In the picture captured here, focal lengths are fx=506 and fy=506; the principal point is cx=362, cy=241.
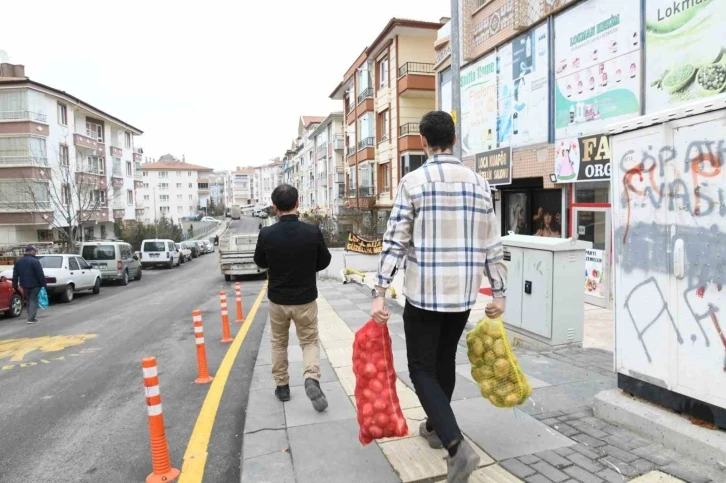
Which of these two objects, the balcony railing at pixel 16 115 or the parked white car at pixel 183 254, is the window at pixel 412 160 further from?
the balcony railing at pixel 16 115

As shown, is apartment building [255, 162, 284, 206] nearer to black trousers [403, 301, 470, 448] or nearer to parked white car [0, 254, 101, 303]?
parked white car [0, 254, 101, 303]

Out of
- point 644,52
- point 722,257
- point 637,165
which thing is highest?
point 644,52

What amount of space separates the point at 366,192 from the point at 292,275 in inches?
1200

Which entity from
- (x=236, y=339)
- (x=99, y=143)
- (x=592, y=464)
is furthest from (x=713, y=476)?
(x=99, y=143)

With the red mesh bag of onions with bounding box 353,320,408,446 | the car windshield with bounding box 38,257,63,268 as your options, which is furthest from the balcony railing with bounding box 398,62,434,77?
the red mesh bag of onions with bounding box 353,320,408,446

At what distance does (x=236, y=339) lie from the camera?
27.5 feet

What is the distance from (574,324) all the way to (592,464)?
3.03 m

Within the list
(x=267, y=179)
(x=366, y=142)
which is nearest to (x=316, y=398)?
(x=366, y=142)

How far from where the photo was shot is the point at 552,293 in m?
5.79

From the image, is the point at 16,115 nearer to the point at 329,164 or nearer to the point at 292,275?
the point at 329,164

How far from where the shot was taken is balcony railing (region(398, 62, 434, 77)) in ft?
90.8

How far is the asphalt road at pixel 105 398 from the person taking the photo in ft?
12.5

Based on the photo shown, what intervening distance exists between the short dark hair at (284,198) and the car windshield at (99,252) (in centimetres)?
1949

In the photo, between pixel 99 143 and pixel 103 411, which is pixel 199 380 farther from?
pixel 99 143
